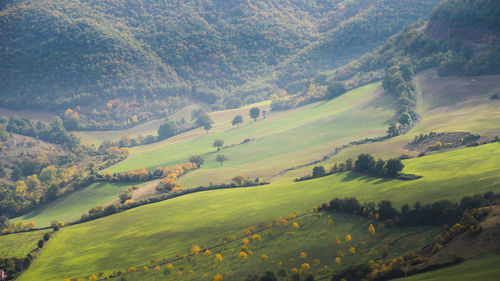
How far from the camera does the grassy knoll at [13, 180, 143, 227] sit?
13125 cm

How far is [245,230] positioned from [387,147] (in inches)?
2509

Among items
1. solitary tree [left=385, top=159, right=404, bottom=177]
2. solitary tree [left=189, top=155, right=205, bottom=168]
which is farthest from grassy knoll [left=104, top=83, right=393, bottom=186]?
solitary tree [left=385, top=159, right=404, bottom=177]

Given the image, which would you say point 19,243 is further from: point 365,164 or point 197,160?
point 365,164

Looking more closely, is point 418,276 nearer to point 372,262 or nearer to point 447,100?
point 372,262

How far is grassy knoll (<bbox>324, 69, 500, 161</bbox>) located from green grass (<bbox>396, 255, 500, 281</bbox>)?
70.8 meters

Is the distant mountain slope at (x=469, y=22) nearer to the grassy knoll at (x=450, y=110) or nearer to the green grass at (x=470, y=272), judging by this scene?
the grassy knoll at (x=450, y=110)

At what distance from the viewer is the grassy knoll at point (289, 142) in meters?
140

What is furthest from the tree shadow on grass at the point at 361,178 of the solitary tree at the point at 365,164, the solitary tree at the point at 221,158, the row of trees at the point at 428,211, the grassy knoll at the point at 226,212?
the solitary tree at the point at 221,158

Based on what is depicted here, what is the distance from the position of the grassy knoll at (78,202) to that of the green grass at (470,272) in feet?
369

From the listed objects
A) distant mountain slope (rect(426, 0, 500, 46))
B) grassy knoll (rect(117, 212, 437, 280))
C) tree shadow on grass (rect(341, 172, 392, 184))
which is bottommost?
grassy knoll (rect(117, 212, 437, 280))

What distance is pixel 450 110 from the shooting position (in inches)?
5443

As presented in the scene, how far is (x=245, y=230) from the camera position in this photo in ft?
233

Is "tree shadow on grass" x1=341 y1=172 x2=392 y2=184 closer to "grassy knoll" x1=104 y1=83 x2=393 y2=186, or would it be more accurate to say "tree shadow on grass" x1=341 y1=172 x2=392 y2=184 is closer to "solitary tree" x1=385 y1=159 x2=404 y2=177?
"solitary tree" x1=385 y1=159 x2=404 y2=177

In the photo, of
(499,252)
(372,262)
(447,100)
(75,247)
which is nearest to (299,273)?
(372,262)
